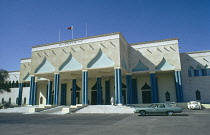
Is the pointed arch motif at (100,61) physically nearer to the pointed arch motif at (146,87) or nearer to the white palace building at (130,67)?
the white palace building at (130,67)

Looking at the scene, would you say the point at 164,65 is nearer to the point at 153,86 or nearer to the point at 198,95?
the point at 153,86

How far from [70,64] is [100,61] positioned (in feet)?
16.9

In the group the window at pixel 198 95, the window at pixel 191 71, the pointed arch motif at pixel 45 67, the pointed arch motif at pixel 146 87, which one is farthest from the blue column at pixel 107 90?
the window at pixel 198 95

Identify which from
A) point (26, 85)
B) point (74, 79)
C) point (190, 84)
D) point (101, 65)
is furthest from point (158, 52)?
point (26, 85)

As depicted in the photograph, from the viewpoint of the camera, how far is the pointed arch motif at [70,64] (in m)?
28.8

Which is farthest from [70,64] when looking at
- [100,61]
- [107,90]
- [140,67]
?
[140,67]

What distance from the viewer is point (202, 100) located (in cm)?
3017

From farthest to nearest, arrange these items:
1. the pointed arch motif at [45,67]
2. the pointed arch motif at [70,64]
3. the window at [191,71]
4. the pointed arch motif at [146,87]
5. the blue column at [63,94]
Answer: the blue column at [63,94], the pointed arch motif at [146,87], the window at [191,71], the pointed arch motif at [45,67], the pointed arch motif at [70,64]

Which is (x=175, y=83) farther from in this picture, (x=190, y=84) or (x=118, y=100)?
(x=118, y=100)

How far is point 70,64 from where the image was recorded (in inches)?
1154

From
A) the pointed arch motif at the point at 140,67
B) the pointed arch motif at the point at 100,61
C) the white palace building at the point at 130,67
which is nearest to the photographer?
the pointed arch motif at the point at 100,61

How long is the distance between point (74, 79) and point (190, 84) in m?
20.0

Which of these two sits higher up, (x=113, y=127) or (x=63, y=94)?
(x=63, y=94)

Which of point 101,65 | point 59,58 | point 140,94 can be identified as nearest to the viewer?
point 101,65
